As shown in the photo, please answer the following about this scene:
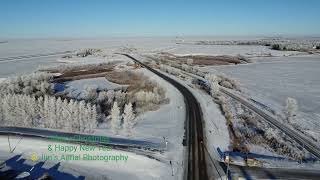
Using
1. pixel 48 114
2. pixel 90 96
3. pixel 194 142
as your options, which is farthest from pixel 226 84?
pixel 48 114

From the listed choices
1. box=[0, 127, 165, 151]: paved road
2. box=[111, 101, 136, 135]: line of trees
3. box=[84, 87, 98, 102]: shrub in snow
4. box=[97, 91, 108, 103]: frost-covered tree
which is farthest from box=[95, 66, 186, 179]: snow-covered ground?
box=[84, 87, 98, 102]: shrub in snow

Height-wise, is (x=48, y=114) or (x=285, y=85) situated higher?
(x=48, y=114)

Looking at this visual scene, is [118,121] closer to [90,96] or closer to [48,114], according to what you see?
[48,114]

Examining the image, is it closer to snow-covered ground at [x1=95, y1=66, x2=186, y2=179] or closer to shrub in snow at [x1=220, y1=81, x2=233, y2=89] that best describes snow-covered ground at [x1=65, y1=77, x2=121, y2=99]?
snow-covered ground at [x1=95, y1=66, x2=186, y2=179]

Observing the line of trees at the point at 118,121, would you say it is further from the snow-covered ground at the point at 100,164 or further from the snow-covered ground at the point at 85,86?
the snow-covered ground at the point at 85,86

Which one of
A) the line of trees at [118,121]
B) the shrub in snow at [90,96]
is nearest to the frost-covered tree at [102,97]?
the shrub in snow at [90,96]


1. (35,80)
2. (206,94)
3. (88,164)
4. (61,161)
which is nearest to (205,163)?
(88,164)
